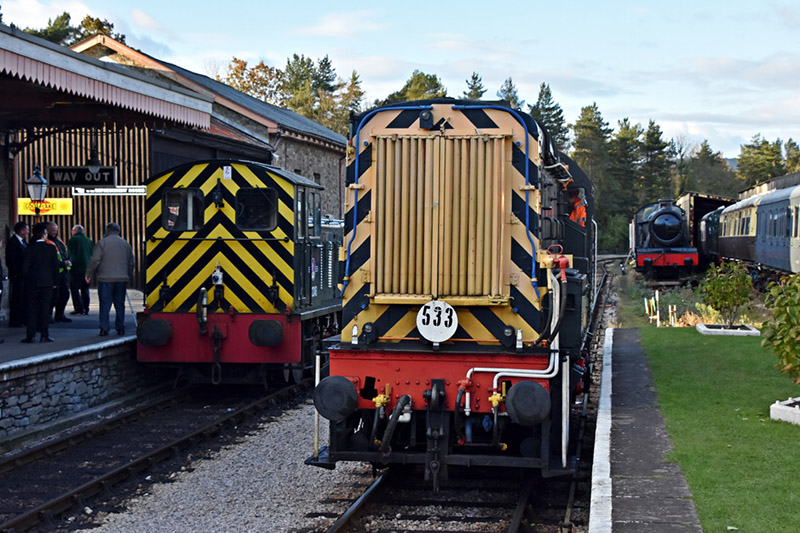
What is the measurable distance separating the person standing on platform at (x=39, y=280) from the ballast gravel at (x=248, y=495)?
13.8 ft

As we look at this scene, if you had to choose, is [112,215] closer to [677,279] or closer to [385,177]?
[385,177]

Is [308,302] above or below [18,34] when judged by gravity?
below

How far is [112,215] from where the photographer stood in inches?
860

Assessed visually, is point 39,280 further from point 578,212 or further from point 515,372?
point 515,372

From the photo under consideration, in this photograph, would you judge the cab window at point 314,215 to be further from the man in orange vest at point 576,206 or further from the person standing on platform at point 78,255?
the person standing on platform at point 78,255

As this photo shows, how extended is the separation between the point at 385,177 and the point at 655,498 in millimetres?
3071

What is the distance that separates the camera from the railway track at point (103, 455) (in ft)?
23.2

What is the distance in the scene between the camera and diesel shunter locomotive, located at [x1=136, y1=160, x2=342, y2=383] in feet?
37.2

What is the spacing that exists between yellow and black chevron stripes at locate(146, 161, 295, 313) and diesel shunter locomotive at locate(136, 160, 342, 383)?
1 centimetres

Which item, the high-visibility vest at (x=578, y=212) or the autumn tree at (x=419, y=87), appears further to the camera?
the autumn tree at (x=419, y=87)

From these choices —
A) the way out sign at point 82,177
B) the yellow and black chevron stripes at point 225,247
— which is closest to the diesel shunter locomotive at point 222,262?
the yellow and black chevron stripes at point 225,247

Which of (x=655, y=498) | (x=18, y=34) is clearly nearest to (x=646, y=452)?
(x=655, y=498)

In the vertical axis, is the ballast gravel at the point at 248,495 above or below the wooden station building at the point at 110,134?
below

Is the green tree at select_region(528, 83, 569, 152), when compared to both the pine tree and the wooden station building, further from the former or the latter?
the wooden station building
